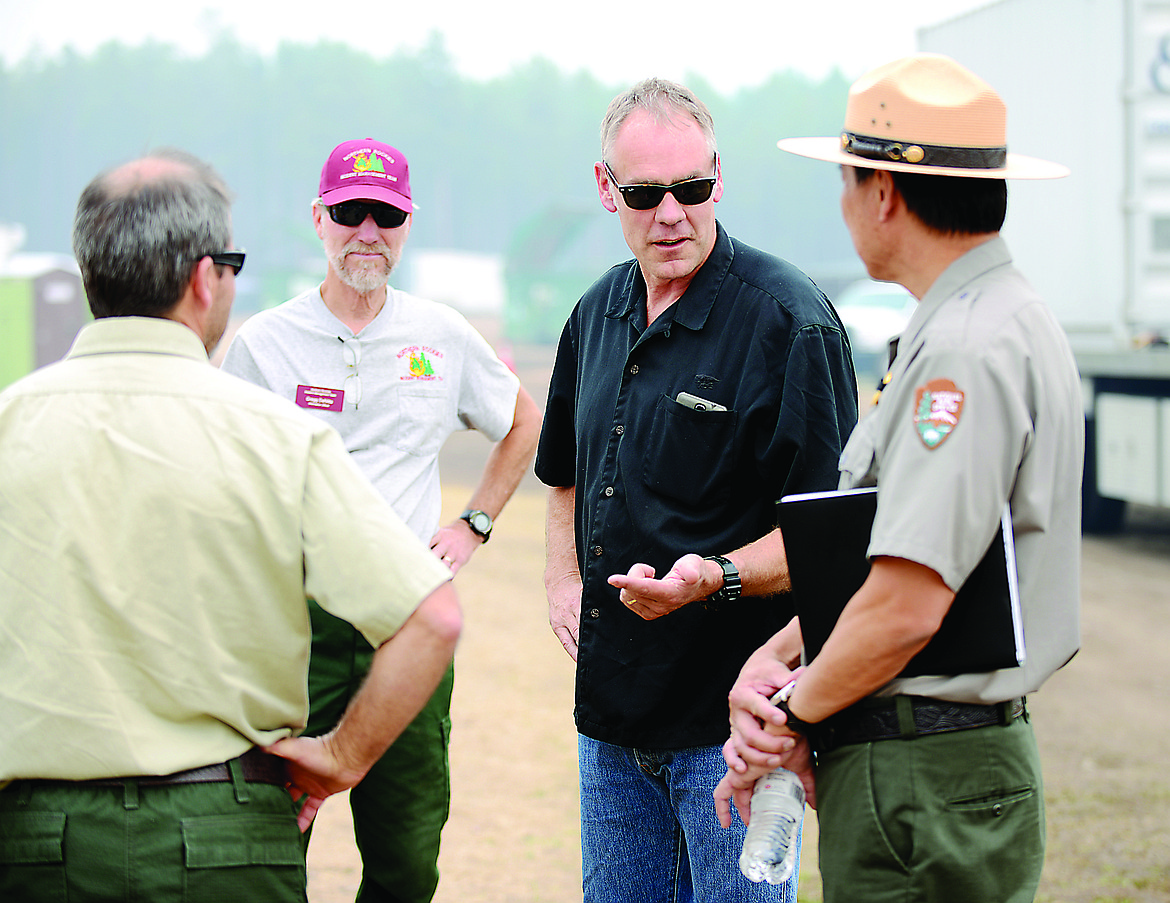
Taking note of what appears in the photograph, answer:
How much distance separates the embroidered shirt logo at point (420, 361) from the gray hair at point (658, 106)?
2.87 feet

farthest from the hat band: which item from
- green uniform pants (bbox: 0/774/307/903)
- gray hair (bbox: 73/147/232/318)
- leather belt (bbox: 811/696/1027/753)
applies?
green uniform pants (bbox: 0/774/307/903)

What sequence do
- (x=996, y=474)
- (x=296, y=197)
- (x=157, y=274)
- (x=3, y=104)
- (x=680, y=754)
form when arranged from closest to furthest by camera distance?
(x=996, y=474), (x=157, y=274), (x=680, y=754), (x=296, y=197), (x=3, y=104)

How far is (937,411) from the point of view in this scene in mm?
1511

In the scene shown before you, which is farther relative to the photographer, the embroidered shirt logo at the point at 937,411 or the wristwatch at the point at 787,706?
the wristwatch at the point at 787,706

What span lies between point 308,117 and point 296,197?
279 inches

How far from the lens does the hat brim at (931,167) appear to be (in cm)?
162

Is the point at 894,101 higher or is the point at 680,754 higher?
the point at 894,101

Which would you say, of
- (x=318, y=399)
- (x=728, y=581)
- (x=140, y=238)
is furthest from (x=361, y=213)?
(x=728, y=581)

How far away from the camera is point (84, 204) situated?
5.28ft

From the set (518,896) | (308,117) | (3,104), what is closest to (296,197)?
(308,117)

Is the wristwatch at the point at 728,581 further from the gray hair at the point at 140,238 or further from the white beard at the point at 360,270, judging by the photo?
the white beard at the point at 360,270

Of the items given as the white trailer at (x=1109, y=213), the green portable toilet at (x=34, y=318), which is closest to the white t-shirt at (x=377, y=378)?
the white trailer at (x=1109, y=213)

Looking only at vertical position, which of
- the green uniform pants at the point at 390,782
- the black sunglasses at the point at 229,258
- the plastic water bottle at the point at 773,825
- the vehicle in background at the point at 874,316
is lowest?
the vehicle in background at the point at 874,316

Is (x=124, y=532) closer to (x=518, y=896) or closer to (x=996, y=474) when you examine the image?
(x=996, y=474)
